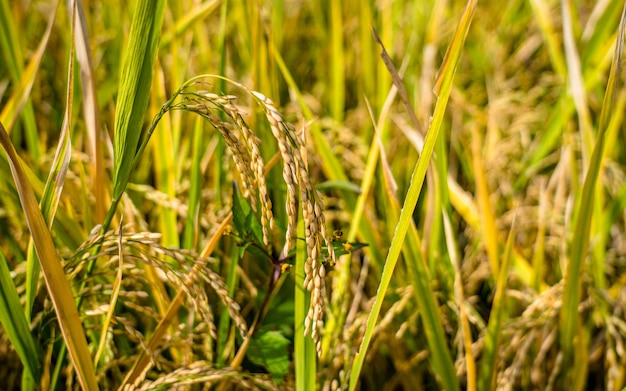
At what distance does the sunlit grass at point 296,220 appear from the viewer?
626mm

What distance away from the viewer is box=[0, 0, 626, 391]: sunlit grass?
626 mm

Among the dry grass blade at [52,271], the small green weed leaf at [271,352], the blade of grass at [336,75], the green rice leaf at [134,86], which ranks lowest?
the small green weed leaf at [271,352]

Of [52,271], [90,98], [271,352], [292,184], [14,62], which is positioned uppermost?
[14,62]

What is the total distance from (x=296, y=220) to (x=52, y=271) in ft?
0.82

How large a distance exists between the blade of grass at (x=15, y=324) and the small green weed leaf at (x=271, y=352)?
0.86 feet

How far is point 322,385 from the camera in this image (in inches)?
33.1

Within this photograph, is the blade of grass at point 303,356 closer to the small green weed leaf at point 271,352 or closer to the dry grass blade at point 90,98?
the small green weed leaf at point 271,352

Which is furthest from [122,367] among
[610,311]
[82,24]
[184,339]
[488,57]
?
[488,57]

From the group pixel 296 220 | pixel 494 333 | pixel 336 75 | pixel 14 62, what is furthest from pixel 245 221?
pixel 336 75

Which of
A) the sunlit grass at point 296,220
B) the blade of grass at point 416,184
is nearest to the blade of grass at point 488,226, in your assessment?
the sunlit grass at point 296,220

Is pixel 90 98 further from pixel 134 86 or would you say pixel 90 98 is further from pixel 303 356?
pixel 303 356

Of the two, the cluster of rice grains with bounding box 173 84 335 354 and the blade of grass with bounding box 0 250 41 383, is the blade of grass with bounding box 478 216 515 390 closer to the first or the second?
the cluster of rice grains with bounding box 173 84 335 354

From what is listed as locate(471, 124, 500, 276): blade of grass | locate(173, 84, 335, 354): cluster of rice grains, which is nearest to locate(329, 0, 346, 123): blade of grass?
locate(471, 124, 500, 276): blade of grass

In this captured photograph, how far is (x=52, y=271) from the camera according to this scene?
588 mm
